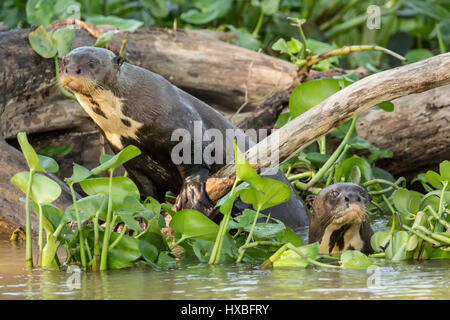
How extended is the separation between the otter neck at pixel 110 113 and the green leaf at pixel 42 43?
1.13 metres

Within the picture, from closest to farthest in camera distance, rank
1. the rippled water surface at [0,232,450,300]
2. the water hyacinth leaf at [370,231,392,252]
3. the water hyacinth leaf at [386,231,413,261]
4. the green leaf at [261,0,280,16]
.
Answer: the rippled water surface at [0,232,450,300], the water hyacinth leaf at [386,231,413,261], the water hyacinth leaf at [370,231,392,252], the green leaf at [261,0,280,16]

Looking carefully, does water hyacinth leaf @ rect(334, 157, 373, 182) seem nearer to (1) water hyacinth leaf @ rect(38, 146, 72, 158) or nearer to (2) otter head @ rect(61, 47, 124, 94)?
(2) otter head @ rect(61, 47, 124, 94)

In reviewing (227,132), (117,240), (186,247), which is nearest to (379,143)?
(227,132)

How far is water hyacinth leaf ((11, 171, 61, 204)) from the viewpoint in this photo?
A: 8.82 ft

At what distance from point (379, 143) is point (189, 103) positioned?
66.1 inches

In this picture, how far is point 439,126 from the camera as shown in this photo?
4758mm

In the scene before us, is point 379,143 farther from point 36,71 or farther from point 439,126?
point 36,71

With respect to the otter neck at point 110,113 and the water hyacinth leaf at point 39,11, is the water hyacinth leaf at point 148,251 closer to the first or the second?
the otter neck at point 110,113

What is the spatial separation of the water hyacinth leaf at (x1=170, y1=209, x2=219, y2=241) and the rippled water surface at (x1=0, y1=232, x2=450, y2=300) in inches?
4.6

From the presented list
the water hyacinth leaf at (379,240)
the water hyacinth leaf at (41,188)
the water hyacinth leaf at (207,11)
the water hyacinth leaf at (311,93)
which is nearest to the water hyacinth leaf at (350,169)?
the water hyacinth leaf at (311,93)

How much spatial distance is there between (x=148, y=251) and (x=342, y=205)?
0.79 metres

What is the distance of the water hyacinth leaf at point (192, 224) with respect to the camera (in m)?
2.84

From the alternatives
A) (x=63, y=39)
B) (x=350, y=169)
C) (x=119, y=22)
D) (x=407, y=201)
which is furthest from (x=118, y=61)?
(x=119, y=22)

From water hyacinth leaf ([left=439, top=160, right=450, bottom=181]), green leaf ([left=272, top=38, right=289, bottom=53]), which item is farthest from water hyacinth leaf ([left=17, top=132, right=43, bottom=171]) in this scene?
green leaf ([left=272, top=38, right=289, bottom=53])
